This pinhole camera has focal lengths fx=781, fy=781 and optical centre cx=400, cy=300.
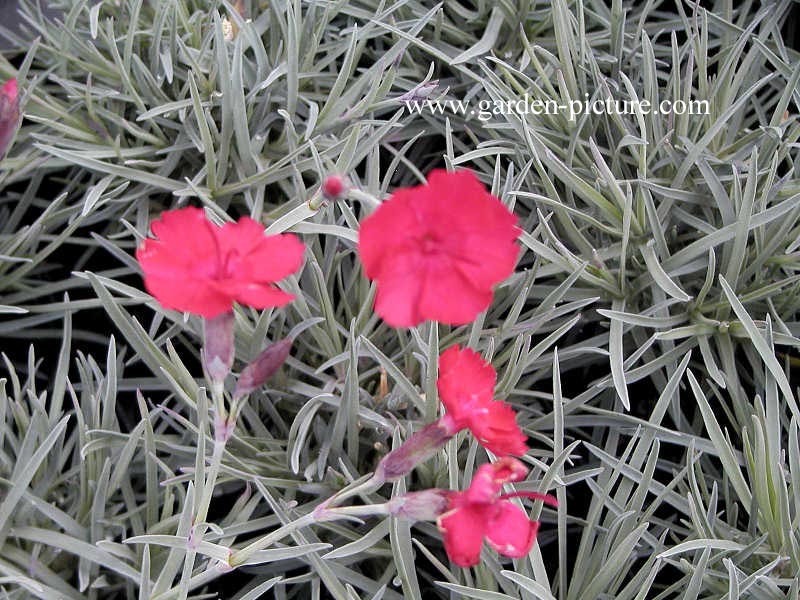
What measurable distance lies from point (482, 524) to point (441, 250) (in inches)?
8.4

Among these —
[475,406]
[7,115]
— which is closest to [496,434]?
[475,406]

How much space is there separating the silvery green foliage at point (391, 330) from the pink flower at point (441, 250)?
24 cm

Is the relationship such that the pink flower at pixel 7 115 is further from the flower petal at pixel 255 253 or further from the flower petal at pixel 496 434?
the flower petal at pixel 496 434

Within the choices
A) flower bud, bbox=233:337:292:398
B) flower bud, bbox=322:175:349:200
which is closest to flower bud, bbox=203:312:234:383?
flower bud, bbox=233:337:292:398

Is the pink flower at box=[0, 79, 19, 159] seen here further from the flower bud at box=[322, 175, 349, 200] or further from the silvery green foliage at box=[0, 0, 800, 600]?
the flower bud at box=[322, 175, 349, 200]

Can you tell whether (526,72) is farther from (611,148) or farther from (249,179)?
(249,179)

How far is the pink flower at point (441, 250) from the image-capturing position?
0.55 metres

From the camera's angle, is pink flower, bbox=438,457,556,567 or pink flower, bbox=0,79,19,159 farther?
pink flower, bbox=0,79,19,159

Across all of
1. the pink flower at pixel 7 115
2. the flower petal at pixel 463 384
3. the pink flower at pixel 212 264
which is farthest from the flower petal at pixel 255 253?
the pink flower at pixel 7 115

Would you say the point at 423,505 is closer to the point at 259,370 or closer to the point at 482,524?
the point at 482,524

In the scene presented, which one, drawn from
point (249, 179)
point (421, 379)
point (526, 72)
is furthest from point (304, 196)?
point (526, 72)

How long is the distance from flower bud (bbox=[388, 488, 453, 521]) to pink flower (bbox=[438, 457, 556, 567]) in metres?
0.01

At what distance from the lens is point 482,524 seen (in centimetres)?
60

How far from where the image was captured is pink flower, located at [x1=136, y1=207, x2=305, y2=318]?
0.56 meters
